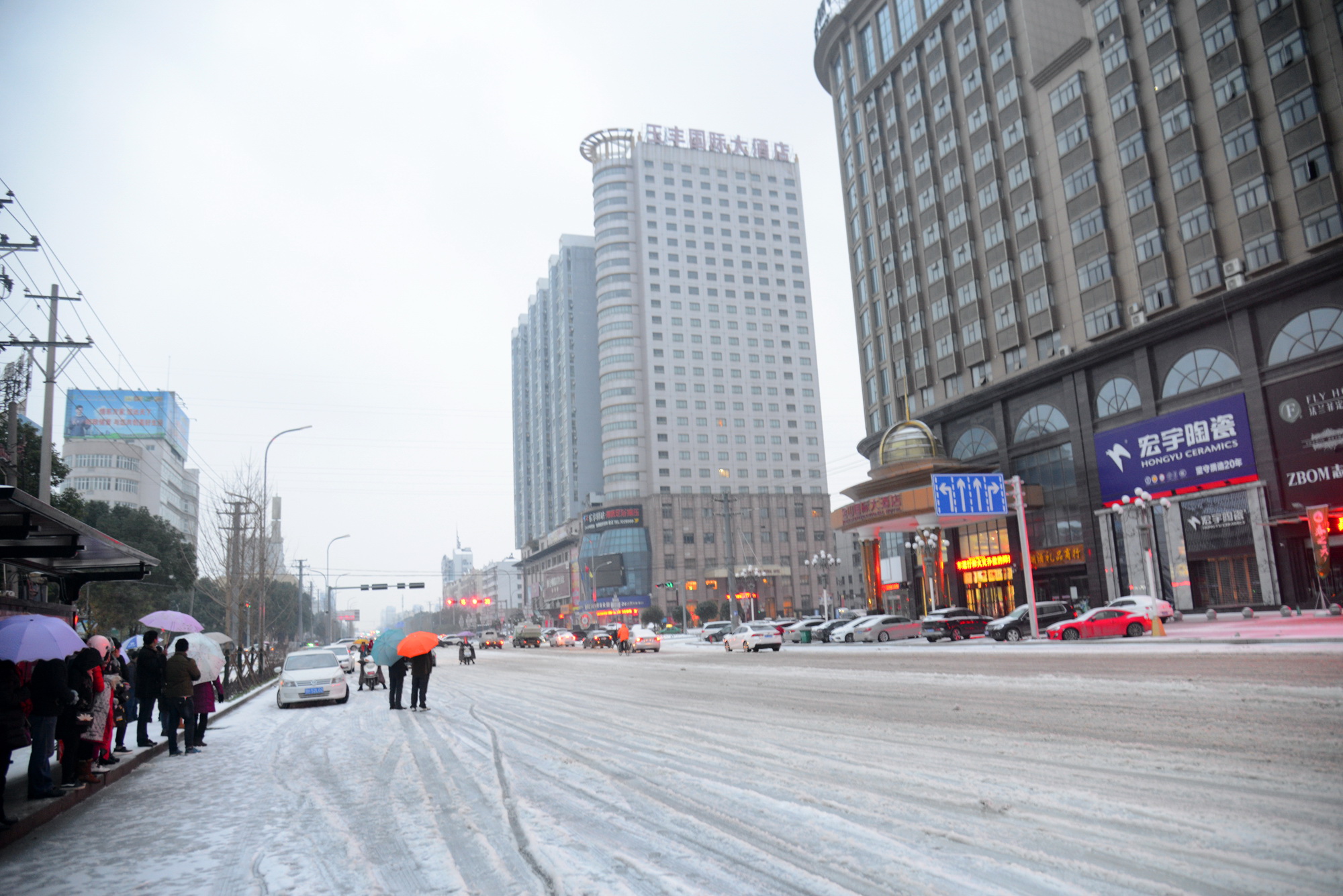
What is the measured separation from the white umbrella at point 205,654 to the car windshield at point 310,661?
5914mm

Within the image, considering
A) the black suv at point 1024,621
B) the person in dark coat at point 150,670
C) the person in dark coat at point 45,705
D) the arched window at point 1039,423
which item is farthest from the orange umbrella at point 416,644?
the arched window at point 1039,423

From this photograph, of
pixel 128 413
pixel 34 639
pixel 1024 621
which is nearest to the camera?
pixel 34 639

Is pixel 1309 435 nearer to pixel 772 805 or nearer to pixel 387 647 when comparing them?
pixel 387 647

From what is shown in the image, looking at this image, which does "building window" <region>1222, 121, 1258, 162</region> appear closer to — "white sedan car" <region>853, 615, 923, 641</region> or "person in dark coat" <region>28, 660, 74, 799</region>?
"white sedan car" <region>853, 615, 923, 641</region>

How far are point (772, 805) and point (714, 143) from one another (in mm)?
150666

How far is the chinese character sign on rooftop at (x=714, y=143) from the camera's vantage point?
470 feet

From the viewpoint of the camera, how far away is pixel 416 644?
18.9 meters

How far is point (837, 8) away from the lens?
74625 mm

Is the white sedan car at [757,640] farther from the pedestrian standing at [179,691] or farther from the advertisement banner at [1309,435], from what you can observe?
the pedestrian standing at [179,691]

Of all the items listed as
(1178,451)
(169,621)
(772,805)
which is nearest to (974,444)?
(1178,451)

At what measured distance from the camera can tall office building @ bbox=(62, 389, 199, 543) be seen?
9594 centimetres

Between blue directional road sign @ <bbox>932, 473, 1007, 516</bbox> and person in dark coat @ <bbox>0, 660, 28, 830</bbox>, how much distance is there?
40.6 meters

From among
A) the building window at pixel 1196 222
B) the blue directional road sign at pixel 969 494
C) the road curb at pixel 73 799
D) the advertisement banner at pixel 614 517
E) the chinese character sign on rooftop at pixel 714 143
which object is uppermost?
the chinese character sign on rooftop at pixel 714 143

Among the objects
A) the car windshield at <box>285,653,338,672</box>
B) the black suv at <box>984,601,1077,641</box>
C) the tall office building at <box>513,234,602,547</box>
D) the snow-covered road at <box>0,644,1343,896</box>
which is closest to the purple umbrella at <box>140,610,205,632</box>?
the snow-covered road at <box>0,644,1343,896</box>
